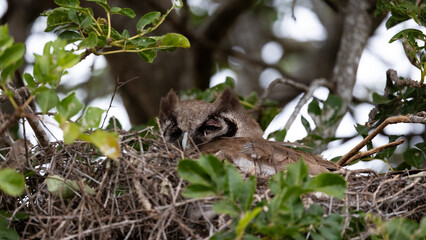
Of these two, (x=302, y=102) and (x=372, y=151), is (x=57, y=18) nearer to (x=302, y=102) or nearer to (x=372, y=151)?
(x=372, y=151)

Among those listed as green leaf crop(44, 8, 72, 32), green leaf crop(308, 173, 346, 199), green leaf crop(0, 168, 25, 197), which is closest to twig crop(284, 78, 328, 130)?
green leaf crop(44, 8, 72, 32)

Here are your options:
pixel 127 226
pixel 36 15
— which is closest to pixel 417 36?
pixel 127 226

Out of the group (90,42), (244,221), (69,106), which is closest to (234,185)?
(244,221)

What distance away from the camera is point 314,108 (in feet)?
14.8

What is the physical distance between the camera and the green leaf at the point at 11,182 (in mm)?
2174

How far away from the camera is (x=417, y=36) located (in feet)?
11.3

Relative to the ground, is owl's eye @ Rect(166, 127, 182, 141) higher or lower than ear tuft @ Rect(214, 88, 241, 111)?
lower

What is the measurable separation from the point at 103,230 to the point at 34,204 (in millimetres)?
523

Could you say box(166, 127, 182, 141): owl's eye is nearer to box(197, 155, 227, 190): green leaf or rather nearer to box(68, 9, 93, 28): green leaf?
box(68, 9, 93, 28): green leaf

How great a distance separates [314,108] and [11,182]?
276 centimetres

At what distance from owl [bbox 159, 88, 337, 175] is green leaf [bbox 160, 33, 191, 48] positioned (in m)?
0.47

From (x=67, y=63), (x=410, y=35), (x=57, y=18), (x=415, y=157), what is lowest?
(x=415, y=157)

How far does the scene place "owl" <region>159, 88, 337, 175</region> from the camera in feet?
10.3

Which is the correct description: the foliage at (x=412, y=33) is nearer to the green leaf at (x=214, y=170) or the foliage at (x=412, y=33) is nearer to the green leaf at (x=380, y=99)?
the green leaf at (x=380, y=99)
